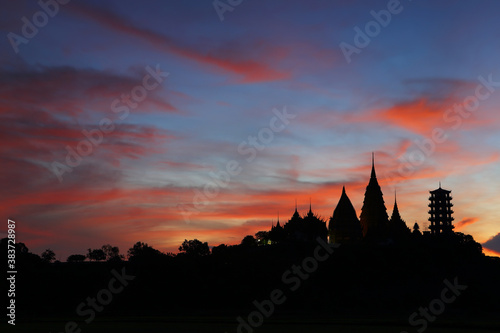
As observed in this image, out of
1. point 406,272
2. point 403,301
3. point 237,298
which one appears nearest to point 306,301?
point 237,298

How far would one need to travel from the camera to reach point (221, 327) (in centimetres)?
7125

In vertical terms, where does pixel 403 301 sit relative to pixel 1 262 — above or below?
below

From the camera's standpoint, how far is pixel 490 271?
16525 cm

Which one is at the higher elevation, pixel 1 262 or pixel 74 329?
pixel 1 262

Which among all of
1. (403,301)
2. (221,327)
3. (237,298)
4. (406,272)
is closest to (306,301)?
(237,298)

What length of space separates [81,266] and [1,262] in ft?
89.4

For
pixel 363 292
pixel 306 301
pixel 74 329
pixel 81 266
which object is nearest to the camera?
pixel 74 329

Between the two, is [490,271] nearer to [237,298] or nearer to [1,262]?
[237,298]

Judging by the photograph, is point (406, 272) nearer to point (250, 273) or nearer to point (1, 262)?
point (250, 273)

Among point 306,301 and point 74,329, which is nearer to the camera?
point 74,329

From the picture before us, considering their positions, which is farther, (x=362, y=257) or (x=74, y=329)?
(x=362, y=257)

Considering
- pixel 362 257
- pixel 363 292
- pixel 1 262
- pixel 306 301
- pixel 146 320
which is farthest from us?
pixel 362 257

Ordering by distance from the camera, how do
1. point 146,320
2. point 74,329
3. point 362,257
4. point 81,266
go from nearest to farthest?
1. point 74,329
2. point 146,320
3. point 81,266
4. point 362,257

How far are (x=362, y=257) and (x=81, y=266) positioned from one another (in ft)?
225
